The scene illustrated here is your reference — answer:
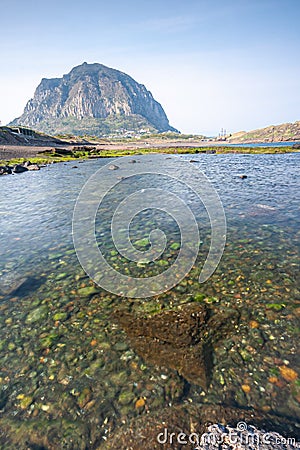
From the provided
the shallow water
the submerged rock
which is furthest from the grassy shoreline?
the submerged rock

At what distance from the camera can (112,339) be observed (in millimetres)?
6141

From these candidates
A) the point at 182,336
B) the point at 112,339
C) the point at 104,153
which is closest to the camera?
the point at 182,336

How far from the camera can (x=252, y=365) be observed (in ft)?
17.2

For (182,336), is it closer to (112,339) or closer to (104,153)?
(112,339)

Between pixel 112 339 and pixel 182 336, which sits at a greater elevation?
pixel 182 336

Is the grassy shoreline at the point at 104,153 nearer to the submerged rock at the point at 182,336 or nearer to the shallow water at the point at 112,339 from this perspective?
the shallow water at the point at 112,339

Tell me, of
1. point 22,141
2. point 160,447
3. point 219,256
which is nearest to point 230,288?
point 219,256

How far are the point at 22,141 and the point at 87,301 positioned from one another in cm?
9091

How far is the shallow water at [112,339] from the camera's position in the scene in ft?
14.7

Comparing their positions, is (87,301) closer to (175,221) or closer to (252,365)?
(252,365)

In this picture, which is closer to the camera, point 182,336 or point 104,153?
point 182,336

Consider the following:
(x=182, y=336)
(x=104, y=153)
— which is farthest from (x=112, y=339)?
(x=104, y=153)

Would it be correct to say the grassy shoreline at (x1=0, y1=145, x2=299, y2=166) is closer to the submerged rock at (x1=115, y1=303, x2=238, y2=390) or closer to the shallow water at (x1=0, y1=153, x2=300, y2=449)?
the shallow water at (x1=0, y1=153, x2=300, y2=449)

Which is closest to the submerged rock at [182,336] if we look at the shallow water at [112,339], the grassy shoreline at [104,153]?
the shallow water at [112,339]
